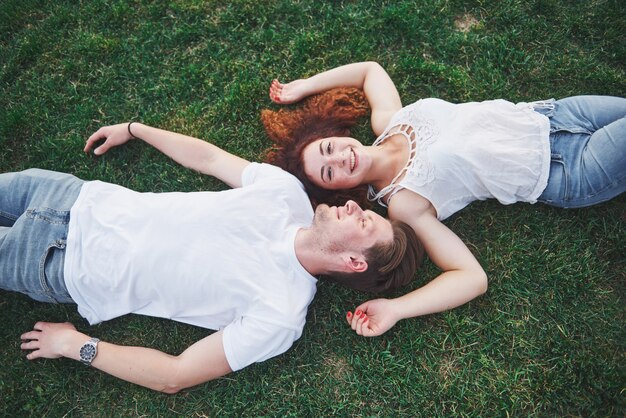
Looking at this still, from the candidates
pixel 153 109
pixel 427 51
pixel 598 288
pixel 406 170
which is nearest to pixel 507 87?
pixel 427 51

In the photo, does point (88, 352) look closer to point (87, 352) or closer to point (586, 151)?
point (87, 352)

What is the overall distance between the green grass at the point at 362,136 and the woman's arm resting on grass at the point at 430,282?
0.93ft

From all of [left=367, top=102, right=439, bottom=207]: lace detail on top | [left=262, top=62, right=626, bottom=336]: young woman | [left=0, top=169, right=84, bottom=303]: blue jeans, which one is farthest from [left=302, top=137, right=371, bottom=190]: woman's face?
[left=0, top=169, right=84, bottom=303]: blue jeans

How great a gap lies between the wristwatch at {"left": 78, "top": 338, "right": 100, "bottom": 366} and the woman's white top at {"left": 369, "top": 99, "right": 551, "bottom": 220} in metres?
2.56

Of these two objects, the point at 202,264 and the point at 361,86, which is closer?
the point at 202,264

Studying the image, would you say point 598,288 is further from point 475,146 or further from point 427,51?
point 427,51

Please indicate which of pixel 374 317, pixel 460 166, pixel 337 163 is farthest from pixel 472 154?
pixel 374 317

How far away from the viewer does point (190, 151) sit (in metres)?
4.06

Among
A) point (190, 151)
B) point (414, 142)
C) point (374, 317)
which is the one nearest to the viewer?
point (374, 317)

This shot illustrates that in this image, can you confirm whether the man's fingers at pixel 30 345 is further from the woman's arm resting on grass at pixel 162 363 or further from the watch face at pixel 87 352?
the watch face at pixel 87 352

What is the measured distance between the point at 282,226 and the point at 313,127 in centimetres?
106

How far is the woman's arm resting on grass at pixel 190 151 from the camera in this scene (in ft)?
13.1

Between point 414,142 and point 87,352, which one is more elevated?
point 414,142

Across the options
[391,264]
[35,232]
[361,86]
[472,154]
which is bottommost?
[391,264]
